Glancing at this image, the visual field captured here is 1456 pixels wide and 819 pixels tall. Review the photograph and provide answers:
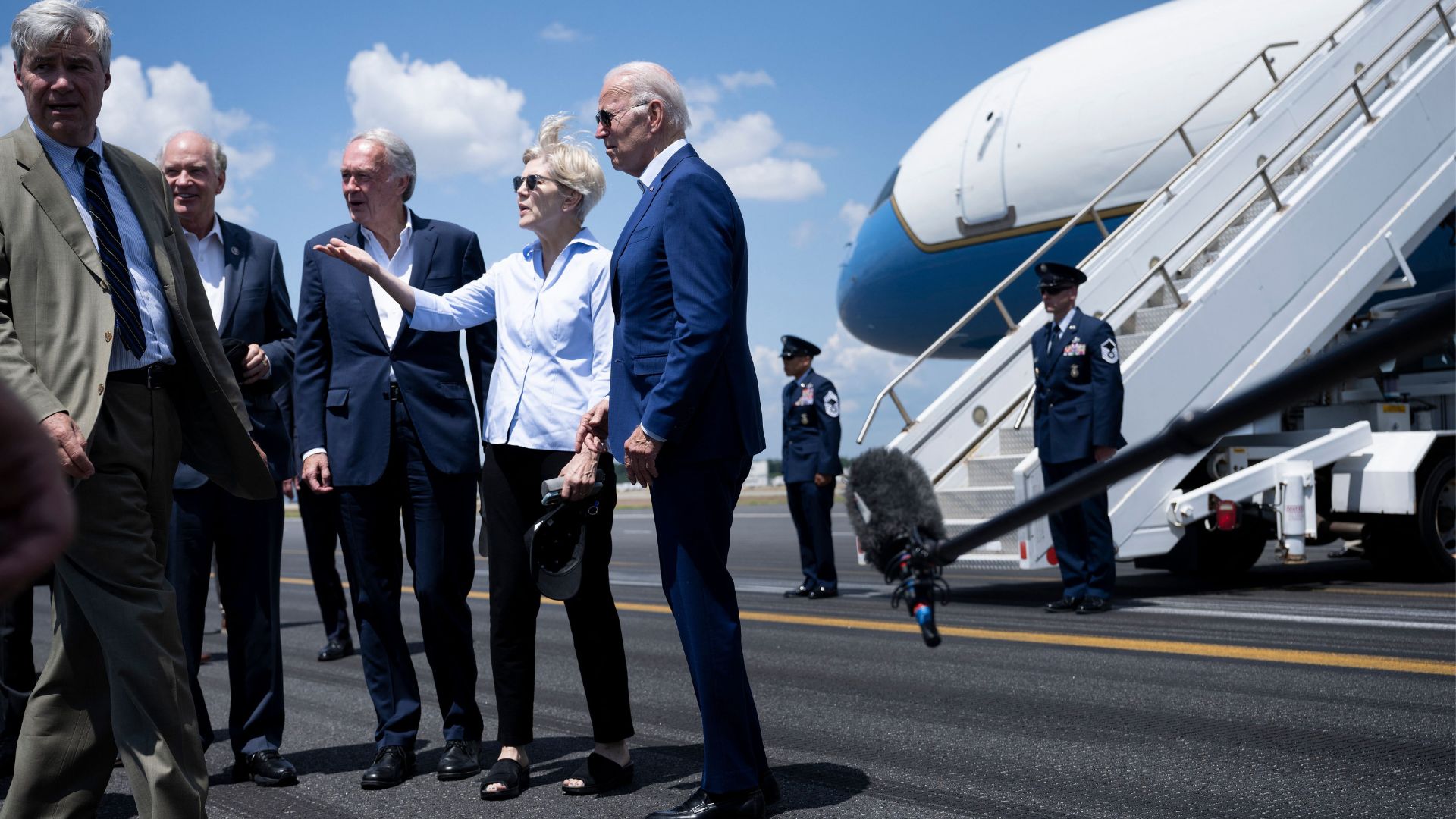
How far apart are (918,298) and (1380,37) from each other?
664 centimetres

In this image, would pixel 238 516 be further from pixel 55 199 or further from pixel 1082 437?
pixel 1082 437

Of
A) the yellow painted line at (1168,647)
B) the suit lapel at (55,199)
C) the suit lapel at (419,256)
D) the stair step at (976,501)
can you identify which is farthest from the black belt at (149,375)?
the stair step at (976,501)

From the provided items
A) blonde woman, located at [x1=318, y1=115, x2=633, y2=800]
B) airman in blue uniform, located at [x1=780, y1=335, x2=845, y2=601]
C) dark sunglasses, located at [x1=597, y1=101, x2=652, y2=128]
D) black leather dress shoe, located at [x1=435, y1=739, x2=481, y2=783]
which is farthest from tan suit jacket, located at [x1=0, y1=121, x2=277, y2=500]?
airman in blue uniform, located at [x1=780, y1=335, x2=845, y2=601]

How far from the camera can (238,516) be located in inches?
155

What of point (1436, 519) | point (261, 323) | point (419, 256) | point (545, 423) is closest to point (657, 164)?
point (545, 423)

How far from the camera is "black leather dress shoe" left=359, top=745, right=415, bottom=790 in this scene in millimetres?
3670

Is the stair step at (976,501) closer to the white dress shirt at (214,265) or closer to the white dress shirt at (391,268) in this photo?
the white dress shirt at (391,268)

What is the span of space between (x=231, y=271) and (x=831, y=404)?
5.78 meters

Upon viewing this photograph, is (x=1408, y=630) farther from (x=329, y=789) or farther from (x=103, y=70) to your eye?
(x=103, y=70)

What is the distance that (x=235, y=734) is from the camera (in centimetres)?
388

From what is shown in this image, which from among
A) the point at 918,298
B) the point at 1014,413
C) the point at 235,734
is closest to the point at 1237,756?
the point at 235,734

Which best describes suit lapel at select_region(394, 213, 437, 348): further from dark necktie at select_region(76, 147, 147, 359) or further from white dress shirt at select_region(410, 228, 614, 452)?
dark necktie at select_region(76, 147, 147, 359)

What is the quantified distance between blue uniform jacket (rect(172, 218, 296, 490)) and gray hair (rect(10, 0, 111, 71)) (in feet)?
4.17

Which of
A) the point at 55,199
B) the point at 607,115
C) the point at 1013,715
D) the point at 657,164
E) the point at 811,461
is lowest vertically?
the point at 1013,715
